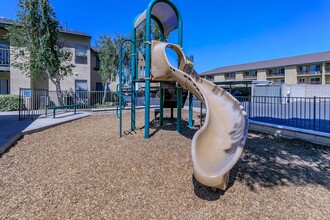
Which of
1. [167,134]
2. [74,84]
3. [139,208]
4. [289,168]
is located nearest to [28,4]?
[74,84]

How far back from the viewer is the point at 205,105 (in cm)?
502

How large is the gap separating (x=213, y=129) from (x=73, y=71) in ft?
55.4

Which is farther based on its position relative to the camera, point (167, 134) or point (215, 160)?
point (167, 134)

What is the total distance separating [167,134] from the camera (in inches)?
281

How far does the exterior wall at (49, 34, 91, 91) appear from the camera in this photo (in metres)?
17.6

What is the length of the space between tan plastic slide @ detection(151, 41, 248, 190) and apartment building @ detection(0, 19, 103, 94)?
10776mm

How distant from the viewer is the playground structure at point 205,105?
3.42m

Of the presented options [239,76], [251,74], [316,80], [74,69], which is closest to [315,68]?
[316,80]

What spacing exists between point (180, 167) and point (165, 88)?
4801mm

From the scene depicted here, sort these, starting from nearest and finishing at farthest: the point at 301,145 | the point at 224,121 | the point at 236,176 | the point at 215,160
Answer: the point at 215,160, the point at 236,176, the point at 224,121, the point at 301,145

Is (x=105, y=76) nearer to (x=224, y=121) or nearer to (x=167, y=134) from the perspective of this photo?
(x=167, y=134)

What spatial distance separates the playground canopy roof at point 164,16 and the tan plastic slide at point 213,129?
1.34m

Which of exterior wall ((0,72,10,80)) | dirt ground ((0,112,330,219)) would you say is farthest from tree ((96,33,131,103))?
dirt ground ((0,112,330,219))

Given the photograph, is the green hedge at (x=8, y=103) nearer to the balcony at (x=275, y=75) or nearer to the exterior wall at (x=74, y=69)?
the exterior wall at (x=74, y=69)
